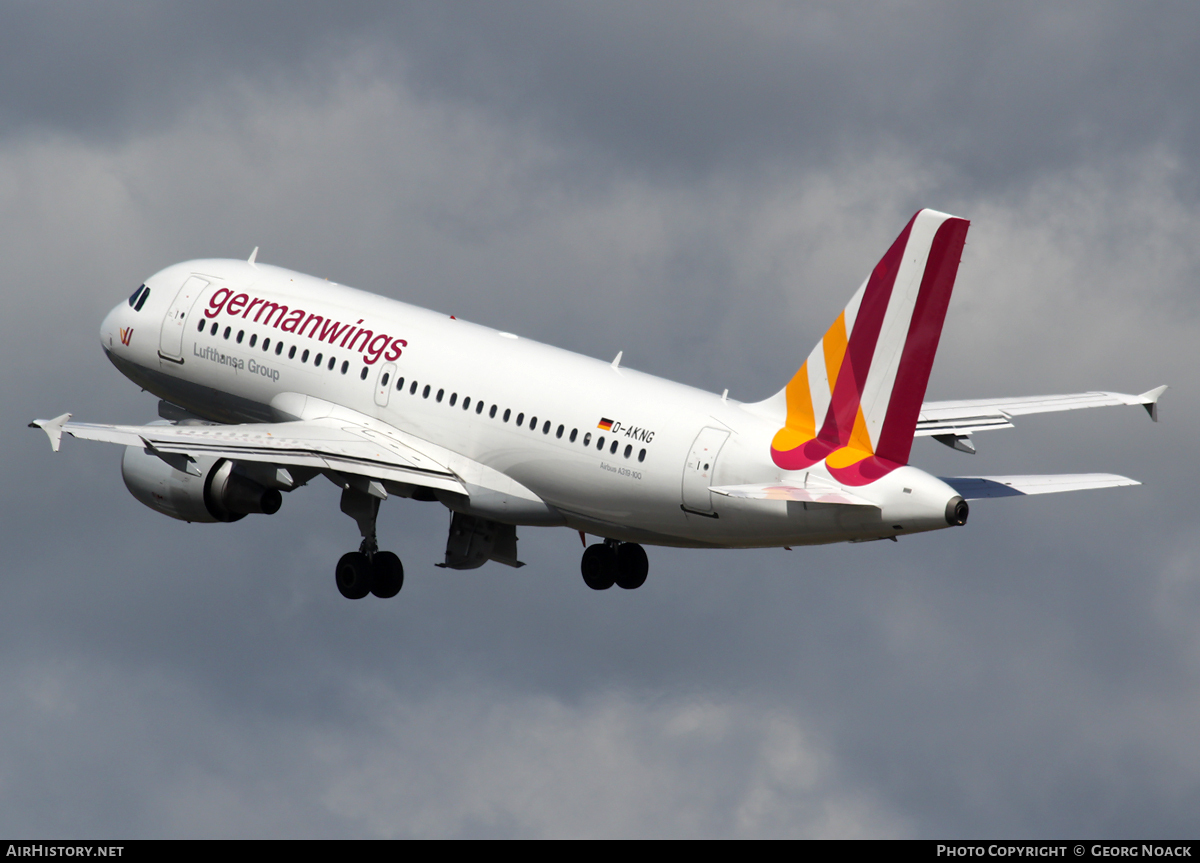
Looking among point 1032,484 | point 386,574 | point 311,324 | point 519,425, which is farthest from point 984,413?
point 311,324

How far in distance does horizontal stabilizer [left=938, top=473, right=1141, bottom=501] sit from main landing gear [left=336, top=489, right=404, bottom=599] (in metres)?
14.9

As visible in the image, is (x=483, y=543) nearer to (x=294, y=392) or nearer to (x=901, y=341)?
(x=294, y=392)

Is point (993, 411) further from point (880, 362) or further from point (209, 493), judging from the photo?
point (209, 493)

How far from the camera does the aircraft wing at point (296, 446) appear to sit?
4912 cm

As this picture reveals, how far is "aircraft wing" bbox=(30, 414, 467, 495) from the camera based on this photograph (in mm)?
49125

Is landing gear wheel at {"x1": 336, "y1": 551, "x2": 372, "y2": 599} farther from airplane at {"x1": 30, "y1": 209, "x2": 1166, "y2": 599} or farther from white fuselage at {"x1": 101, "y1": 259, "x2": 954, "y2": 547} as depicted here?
white fuselage at {"x1": 101, "y1": 259, "x2": 954, "y2": 547}

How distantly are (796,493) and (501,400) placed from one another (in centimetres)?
937

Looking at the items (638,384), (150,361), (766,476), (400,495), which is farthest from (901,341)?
(150,361)

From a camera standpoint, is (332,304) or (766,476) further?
(332,304)

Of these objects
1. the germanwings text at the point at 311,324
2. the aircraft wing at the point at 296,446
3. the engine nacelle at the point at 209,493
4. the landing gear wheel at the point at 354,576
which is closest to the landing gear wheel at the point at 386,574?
the landing gear wheel at the point at 354,576

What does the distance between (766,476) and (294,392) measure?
14389 mm

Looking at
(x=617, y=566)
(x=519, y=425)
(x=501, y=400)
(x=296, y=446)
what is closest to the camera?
(x=519, y=425)

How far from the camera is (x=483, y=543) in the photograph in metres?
54.3

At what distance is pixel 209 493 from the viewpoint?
173ft
